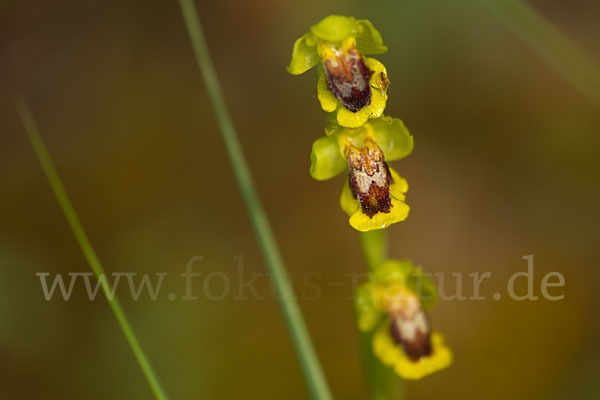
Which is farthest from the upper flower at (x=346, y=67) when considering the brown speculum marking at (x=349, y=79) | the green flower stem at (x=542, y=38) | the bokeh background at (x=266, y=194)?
the bokeh background at (x=266, y=194)

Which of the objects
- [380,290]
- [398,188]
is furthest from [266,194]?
[398,188]

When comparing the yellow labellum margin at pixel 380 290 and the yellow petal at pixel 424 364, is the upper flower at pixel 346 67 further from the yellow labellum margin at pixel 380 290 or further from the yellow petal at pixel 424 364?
the yellow petal at pixel 424 364

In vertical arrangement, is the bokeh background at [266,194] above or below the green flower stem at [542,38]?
above

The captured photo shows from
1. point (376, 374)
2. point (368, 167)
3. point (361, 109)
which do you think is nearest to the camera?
point (361, 109)

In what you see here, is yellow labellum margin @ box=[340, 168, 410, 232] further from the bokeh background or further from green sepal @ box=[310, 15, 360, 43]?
the bokeh background

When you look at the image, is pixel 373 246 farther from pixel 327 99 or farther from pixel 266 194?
pixel 266 194

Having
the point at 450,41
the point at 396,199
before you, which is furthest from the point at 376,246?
the point at 450,41
